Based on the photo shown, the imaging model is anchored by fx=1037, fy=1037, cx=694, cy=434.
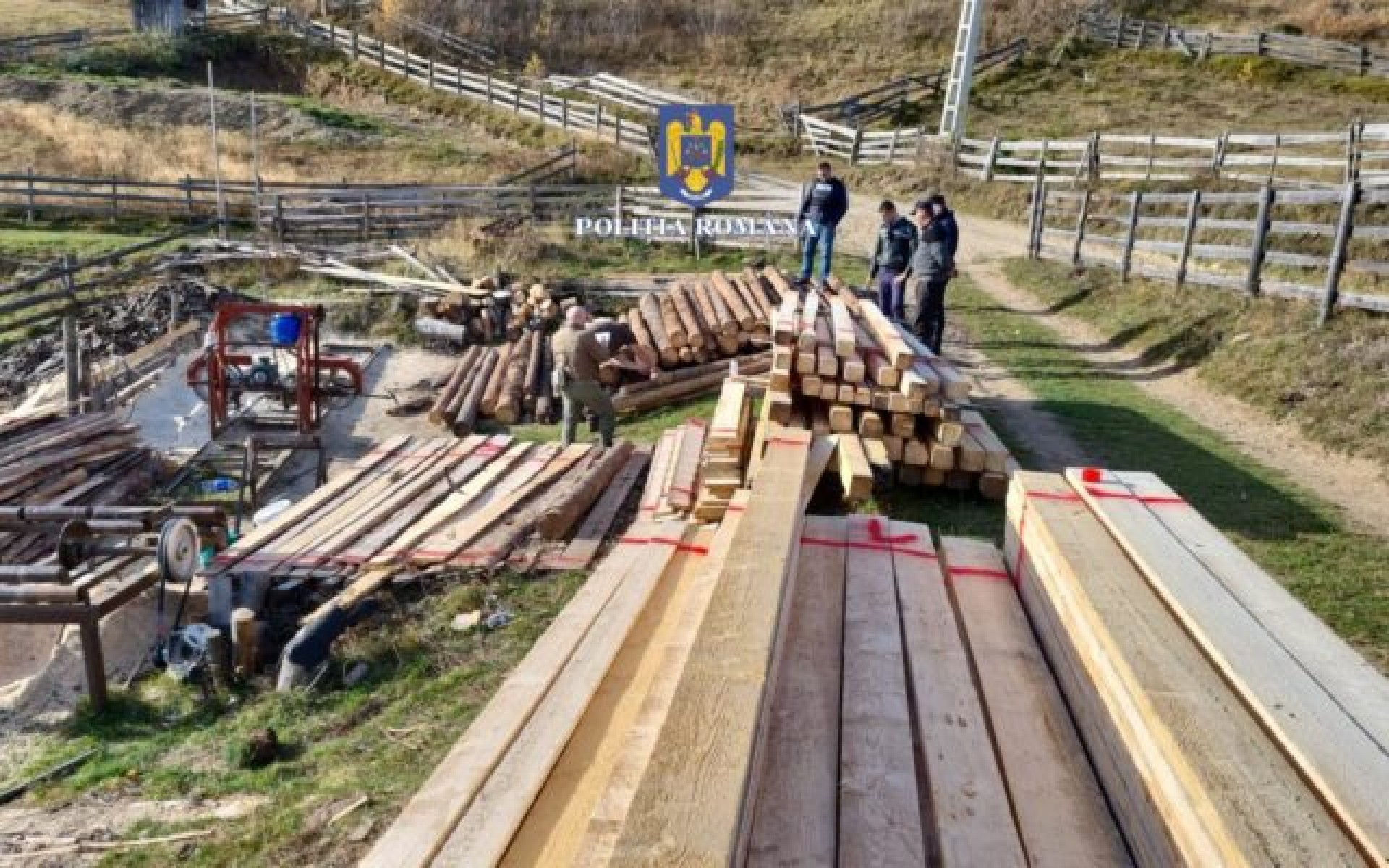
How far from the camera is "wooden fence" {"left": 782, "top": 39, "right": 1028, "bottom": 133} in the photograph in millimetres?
36062

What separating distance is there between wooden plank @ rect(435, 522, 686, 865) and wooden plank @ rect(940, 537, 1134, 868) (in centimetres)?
151

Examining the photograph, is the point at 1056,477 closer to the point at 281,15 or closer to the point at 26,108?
the point at 26,108

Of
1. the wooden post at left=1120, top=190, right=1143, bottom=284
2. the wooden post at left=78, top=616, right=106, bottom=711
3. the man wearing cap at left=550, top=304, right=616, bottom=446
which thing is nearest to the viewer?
the wooden post at left=78, top=616, right=106, bottom=711

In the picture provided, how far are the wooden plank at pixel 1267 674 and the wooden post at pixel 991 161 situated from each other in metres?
23.8

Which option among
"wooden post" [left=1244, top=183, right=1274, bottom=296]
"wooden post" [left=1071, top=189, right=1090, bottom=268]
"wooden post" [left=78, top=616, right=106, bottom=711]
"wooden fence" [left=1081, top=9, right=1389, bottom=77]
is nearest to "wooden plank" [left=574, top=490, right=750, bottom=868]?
"wooden post" [left=78, top=616, right=106, bottom=711]

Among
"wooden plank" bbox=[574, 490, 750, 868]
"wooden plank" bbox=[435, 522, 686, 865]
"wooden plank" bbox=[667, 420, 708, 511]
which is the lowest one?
"wooden plank" bbox=[667, 420, 708, 511]

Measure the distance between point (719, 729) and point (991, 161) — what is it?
27020 millimetres

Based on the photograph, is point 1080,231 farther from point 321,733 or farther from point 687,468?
point 321,733

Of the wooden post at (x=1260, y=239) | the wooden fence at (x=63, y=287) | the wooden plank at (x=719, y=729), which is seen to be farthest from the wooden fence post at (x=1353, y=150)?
the wooden fence at (x=63, y=287)

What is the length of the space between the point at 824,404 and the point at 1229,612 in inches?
195

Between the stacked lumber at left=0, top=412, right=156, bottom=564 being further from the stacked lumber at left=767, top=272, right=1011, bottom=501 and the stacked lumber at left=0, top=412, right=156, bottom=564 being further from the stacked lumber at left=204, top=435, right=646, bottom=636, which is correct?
the stacked lumber at left=767, top=272, right=1011, bottom=501

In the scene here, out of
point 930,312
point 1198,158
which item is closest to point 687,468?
point 930,312

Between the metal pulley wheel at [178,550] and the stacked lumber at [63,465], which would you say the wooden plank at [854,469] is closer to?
the metal pulley wheel at [178,550]

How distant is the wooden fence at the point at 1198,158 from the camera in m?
20.6
